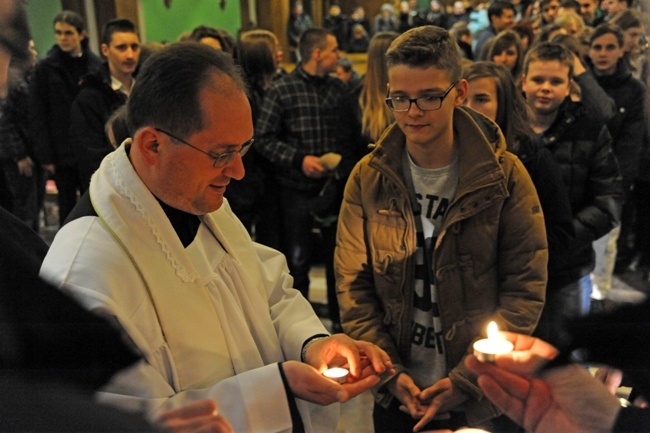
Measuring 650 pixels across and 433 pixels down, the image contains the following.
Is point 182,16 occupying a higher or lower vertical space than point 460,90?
higher

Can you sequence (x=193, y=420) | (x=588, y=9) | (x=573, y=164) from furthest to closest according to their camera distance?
1. (x=588, y=9)
2. (x=573, y=164)
3. (x=193, y=420)

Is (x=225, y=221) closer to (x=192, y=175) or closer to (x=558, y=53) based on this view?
(x=192, y=175)

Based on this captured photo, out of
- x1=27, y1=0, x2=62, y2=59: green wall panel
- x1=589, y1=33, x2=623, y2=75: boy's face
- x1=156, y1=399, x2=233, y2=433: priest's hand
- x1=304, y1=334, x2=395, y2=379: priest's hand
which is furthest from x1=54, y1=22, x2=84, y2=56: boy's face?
x1=589, y1=33, x2=623, y2=75: boy's face

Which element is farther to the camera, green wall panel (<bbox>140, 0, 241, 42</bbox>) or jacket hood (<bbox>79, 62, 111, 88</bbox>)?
green wall panel (<bbox>140, 0, 241, 42</bbox>)

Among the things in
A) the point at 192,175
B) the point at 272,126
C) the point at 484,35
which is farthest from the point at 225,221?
the point at 484,35

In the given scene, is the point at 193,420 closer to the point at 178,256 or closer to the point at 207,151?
the point at 178,256

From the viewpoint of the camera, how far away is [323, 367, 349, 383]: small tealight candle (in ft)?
4.74

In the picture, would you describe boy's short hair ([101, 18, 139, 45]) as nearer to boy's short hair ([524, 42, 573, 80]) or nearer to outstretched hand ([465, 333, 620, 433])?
boy's short hair ([524, 42, 573, 80])

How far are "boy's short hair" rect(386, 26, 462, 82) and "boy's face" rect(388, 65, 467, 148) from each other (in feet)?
0.05

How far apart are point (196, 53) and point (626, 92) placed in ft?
9.92

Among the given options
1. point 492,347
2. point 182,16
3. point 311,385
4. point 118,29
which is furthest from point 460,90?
point 182,16

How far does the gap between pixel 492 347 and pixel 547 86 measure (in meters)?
1.65

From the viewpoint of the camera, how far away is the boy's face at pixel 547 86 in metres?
2.71

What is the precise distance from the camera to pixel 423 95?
70.4 inches
